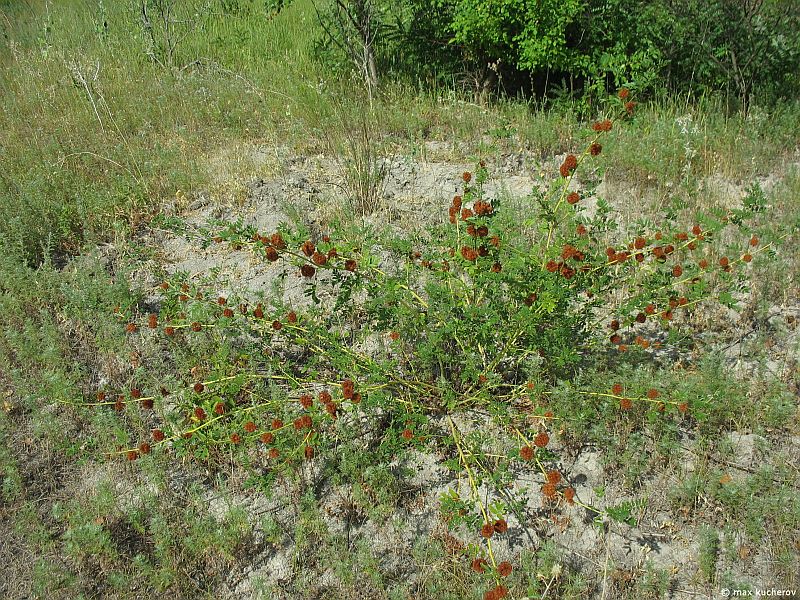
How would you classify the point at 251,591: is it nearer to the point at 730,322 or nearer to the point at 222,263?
the point at 222,263

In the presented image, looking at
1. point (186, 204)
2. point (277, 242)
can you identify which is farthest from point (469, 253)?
point (186, 204)

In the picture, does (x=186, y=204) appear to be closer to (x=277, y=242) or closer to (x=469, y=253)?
(x=277, y=242)

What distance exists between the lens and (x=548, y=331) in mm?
2879

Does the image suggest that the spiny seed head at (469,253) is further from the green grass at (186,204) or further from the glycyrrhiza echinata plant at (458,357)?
the green grass at (186,204)

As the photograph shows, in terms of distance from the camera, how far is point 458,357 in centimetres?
329

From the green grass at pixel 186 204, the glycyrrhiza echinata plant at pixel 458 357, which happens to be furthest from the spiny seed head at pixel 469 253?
the green grass at pixel 186 204

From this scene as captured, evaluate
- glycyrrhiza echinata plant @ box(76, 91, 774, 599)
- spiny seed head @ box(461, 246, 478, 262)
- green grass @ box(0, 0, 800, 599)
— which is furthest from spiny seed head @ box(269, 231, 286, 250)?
green grass @ box(0, 0, 800, 599)

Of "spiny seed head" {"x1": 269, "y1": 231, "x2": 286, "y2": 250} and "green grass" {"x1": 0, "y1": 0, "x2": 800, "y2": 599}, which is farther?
"green grass" {"x1": 0, "y1": 0, "x2": 800, "y2": 599}

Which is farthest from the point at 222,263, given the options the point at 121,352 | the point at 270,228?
the point at 121,352

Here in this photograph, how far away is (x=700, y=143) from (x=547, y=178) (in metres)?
1.19

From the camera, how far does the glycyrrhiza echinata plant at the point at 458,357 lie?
107 inches

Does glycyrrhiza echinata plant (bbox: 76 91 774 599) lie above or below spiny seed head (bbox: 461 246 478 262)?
below

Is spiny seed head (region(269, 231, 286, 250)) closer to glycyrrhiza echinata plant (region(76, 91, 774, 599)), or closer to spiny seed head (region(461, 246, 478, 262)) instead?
glycyrrhiza echinata plant (region(76, 91, 774, 599))

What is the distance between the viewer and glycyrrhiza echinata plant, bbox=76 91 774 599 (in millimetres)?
2721
